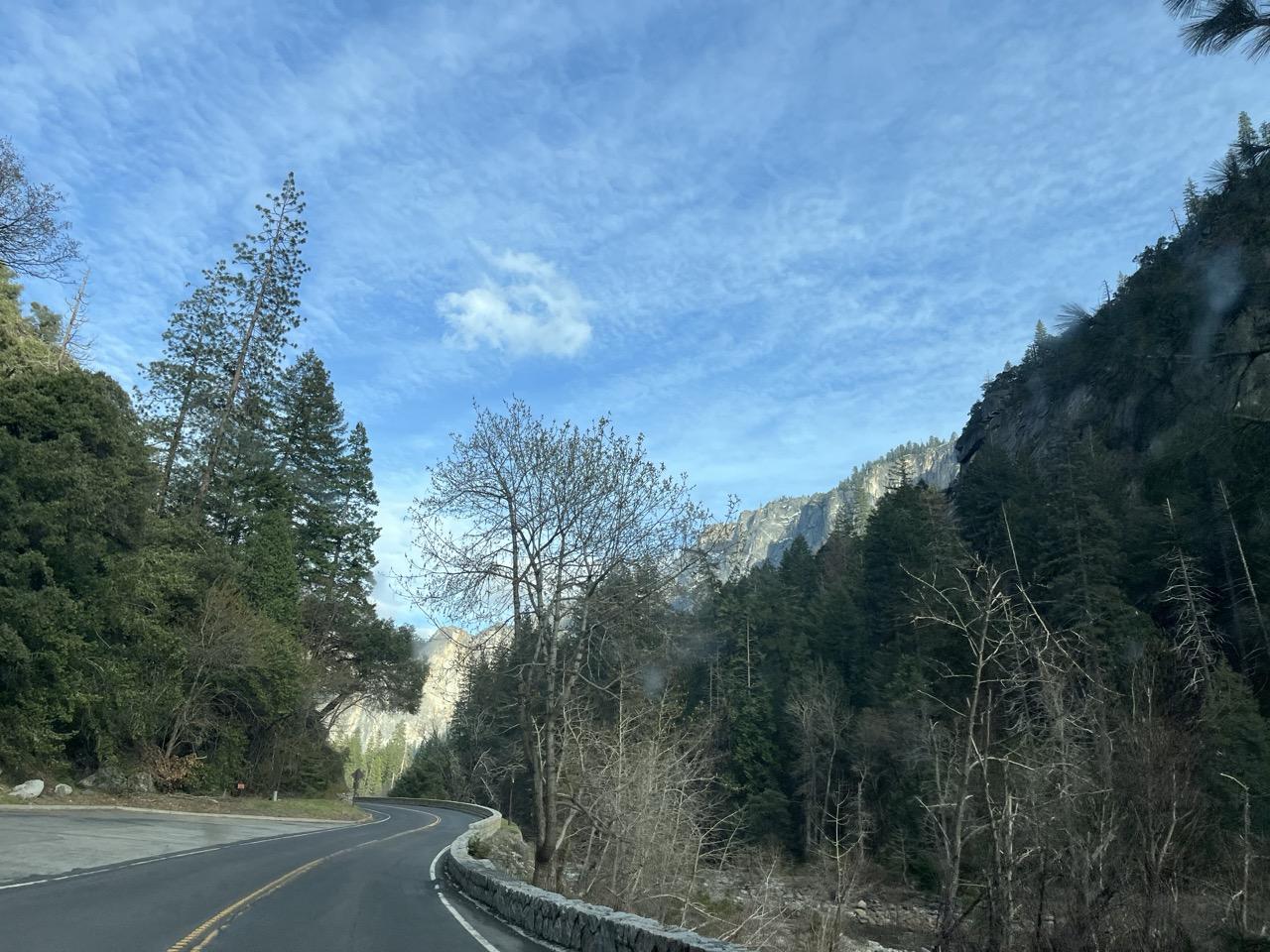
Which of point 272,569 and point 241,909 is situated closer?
point 241,909

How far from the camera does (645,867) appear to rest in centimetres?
1772

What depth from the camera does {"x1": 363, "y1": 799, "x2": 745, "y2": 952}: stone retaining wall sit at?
7293mm

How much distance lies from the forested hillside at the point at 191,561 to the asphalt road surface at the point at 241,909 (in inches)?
471

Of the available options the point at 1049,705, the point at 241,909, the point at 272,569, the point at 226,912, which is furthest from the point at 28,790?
the point at 1049,705

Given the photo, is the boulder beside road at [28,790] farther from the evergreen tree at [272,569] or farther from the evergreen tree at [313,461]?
the evergreen tree at [313,461]

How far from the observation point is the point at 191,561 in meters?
36.0

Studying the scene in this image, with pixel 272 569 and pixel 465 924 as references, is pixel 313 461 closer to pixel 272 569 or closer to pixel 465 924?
pixel 272 569

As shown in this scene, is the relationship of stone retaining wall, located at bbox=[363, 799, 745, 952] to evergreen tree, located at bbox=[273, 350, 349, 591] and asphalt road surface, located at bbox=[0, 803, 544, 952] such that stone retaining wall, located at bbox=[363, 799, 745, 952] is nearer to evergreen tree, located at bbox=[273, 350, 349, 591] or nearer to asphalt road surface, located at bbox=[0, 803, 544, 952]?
asphalt road surface, located at bbox=[0, 803, 544, 952]

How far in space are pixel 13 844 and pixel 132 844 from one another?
2723 millimetres

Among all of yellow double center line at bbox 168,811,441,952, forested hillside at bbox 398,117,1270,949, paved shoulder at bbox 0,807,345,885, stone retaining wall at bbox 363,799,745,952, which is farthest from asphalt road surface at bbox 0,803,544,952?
forested hillside at bbox 398,117,1270,949

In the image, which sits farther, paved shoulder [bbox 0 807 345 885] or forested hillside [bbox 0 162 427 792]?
forested hillside [bbox 0 162 427 792]

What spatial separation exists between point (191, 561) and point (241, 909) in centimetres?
2834

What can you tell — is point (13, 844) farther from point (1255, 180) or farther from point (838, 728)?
point (838, 728)

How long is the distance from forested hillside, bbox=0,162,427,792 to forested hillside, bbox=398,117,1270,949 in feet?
40.1
